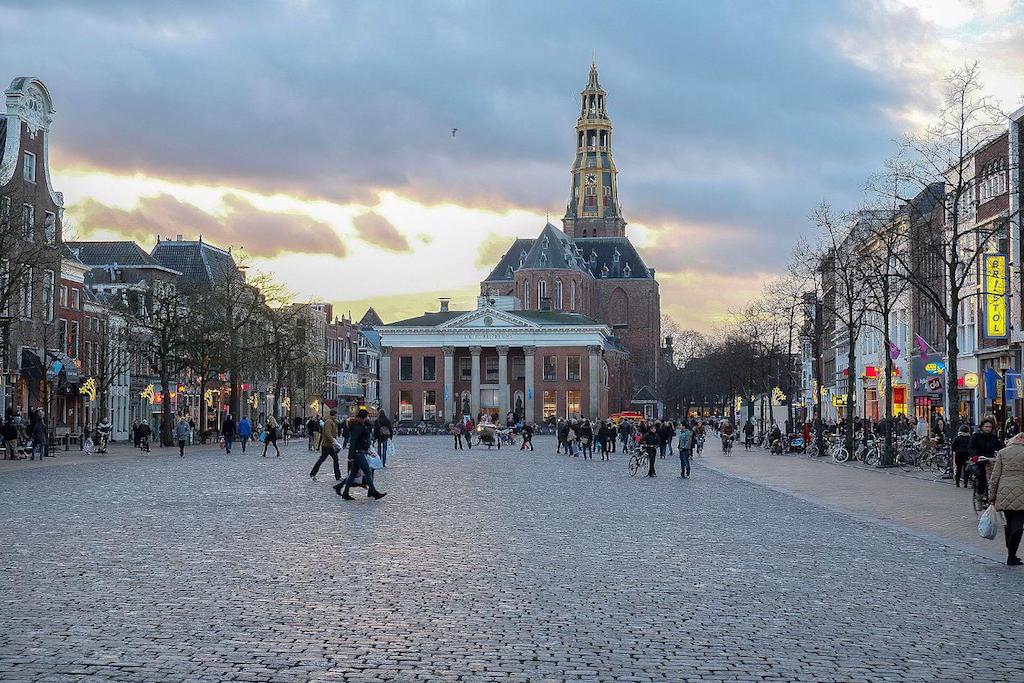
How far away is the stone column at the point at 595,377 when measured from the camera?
145250mm

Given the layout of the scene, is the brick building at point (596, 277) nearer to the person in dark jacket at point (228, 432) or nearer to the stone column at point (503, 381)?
the stone column at point (503, 381)

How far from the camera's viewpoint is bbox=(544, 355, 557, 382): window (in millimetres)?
147750

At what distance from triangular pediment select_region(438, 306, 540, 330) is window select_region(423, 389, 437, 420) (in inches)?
285

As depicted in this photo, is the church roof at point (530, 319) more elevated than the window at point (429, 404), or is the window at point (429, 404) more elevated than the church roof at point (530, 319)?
the church roof at point (530, 319)

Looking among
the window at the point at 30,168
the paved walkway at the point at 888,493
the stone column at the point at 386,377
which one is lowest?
the paved walkway at the point at 888,493

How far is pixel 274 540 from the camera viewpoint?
18281 mm

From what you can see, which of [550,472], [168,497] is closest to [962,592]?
[168,497]

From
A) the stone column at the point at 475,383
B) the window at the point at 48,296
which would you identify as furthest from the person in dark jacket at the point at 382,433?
the stone column at the point at 475,383

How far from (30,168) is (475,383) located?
85470mm

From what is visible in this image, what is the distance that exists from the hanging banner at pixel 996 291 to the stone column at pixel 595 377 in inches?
3674

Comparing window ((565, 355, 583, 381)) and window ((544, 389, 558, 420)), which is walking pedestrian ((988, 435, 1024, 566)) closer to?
window ((544, 389, 558, 420))

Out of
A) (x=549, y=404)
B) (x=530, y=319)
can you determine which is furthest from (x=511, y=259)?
(x=549, y=404)

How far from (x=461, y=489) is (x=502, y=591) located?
62.0ft

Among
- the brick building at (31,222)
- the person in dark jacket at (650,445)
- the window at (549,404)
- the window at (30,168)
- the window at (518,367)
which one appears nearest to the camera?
the person in dark jacket at (650,445)
